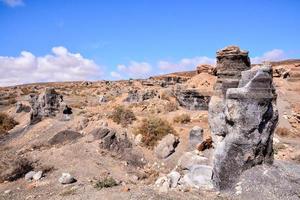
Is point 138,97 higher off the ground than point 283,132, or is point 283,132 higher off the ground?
point 138,97

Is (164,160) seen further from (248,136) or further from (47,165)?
(248,136)


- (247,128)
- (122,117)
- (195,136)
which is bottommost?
(195,136)

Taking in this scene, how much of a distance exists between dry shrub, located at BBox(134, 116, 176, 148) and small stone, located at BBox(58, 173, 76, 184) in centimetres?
553

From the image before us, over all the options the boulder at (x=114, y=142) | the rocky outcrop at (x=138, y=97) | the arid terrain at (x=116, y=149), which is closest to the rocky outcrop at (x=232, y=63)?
the arid terrain at (x=116, y=149)

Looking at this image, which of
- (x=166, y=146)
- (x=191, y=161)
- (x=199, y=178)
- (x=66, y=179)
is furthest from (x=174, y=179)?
(x=166, y=146)

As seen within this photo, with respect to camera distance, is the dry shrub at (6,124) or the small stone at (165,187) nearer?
the small stone at (165,187)

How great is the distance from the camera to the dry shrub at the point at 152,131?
56.1 feet

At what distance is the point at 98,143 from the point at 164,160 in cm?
308

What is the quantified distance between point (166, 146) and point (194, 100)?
845 centimetres

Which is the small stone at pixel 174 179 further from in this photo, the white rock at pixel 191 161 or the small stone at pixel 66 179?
the small stone at pixel 66 179

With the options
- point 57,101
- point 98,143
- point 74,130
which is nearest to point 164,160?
point 98,143

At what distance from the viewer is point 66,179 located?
11711mm

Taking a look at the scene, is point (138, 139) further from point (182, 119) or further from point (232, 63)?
point (232, 63)

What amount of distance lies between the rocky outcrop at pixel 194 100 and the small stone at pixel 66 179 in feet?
42.9
